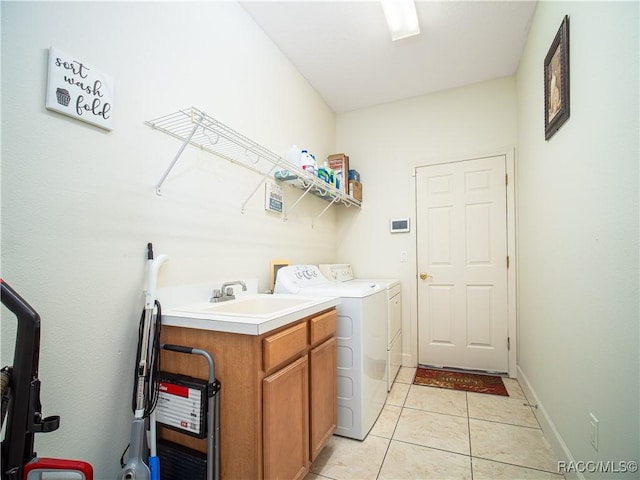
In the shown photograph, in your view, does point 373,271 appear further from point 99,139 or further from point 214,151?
point 99,139

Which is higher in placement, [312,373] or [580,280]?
[580,280]

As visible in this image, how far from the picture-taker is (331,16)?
2.12 m

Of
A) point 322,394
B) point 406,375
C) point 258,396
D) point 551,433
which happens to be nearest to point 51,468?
point 258,396

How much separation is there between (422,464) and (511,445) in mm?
595

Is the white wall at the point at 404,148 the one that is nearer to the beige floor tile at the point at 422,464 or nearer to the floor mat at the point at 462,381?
the floor mat at the point at 462,381

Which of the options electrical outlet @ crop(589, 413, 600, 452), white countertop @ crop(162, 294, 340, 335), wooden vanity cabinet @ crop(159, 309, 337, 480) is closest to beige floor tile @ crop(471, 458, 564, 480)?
electrical outlet @ crop(589, 413, 600, 452)

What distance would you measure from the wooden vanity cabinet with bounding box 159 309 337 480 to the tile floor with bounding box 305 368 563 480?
1.25ft

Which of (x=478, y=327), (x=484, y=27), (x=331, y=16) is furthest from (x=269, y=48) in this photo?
(x=478, y=327)

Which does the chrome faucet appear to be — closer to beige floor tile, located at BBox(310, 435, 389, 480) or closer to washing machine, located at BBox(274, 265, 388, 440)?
washing machine, located at BBox(274, 265, 388, 440)

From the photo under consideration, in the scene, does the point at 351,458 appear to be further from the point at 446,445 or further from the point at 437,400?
the point at 437,400

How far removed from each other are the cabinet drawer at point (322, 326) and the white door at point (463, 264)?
169cm

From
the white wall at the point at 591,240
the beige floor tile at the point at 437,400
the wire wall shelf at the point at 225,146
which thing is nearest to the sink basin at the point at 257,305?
the wire wall shelf at the point at 225,146

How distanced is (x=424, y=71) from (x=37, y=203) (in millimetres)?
2948

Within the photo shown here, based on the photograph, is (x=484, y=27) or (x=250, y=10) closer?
(x=250, y=10)
